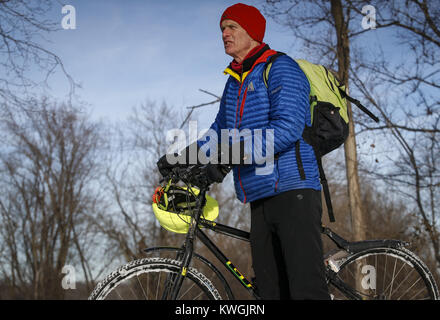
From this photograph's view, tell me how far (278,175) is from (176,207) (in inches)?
26.4

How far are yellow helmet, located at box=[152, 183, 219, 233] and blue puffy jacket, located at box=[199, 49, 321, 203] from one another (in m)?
0.26

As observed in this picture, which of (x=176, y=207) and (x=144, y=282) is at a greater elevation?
(x=176, y=207)

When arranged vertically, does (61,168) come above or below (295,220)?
above

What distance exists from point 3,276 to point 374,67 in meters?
24.6

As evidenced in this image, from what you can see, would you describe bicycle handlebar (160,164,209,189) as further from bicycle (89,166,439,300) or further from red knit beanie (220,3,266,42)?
red knit beanie (220,3,266,42)

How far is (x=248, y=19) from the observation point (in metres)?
2.46

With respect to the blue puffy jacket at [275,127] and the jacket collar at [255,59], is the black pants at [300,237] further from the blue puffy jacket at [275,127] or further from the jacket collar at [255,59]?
the jacket collar at [255,59]

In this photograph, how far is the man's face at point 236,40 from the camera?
2477mm

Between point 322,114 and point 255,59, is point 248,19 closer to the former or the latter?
point 255,59

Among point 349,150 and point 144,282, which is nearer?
point 144,282

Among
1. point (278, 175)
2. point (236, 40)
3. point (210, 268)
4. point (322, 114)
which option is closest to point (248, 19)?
point (236, 40)
